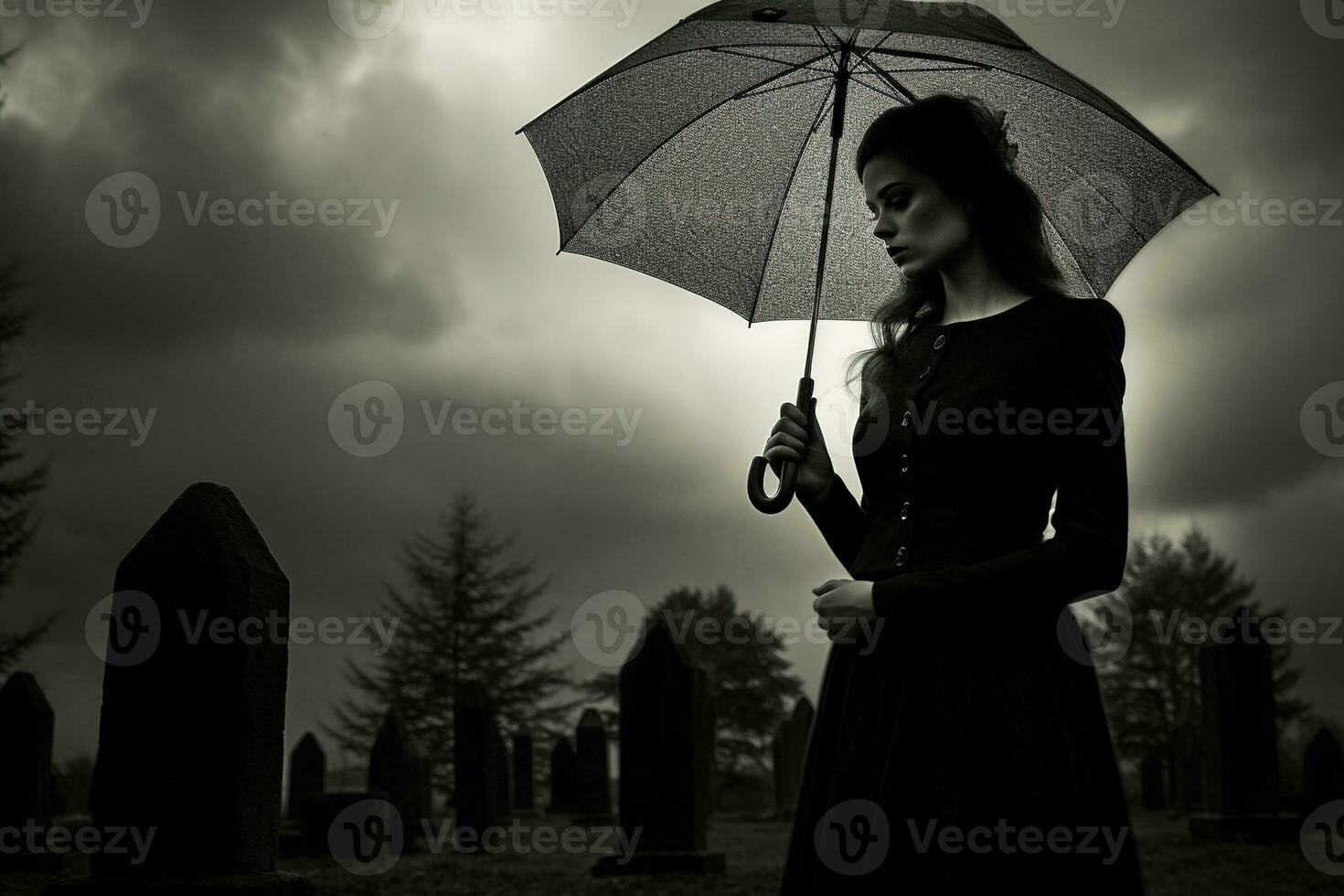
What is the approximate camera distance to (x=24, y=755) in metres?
9.25

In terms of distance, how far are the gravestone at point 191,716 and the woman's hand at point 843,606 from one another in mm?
1761

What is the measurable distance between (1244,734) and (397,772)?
8.96m

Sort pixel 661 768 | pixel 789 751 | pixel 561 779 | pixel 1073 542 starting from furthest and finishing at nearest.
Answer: pixel 561 779 < pixel 789 751 < pixel 661 768 < pixel 1073 542

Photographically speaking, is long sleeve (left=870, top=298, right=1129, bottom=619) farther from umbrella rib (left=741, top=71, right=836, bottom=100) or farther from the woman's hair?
umbrella rib (left=741, top=71, right=836, bottom=100)

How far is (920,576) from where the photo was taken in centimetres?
217

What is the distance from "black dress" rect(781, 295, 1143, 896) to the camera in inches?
81.5

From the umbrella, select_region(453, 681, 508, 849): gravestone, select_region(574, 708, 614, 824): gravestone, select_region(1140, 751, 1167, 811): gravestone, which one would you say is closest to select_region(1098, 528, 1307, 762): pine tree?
select_region(1140, 751, 1167, 811): gravestone

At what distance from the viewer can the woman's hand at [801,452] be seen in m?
2.58

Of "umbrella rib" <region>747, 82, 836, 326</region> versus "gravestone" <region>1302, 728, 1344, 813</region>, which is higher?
"umbrella rib" <region>747, 82, 836, 326</region>

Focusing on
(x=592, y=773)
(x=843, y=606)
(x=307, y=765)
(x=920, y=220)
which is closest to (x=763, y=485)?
(x=843, y=606)

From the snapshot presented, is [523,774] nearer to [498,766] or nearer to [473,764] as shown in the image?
[498,766]

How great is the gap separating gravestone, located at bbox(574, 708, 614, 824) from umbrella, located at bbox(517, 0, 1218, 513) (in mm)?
13071

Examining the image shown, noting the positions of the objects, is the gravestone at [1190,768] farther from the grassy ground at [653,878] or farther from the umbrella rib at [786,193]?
the umbrella rib at [786,193]

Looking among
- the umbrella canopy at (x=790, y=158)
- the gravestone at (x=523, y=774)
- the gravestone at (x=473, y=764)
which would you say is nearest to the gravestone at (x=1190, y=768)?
the gravestone at (x=523, y=774)
